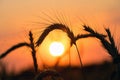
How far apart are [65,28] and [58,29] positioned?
93mm

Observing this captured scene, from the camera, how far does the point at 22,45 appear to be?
644 centimetres

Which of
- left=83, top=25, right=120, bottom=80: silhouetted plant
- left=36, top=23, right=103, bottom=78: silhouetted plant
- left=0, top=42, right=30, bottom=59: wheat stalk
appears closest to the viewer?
left=83, top=25, right=120, bottom=80: silhouetted plant

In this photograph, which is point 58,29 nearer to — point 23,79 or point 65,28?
point 65,28

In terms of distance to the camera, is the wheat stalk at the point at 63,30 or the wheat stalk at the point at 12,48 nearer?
the wheat stalk at the point at 63,30

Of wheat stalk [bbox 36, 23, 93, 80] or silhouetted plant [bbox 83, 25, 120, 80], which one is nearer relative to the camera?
silhouetted plant [bbox 83, 25, 120, 80]

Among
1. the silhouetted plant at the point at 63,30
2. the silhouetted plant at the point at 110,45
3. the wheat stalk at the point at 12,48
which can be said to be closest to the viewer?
the silhouetted plant at the point at 110,45

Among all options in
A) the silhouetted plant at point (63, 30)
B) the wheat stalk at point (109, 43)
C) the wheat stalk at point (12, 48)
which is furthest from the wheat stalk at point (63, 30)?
the wheat stalk at point (12, 48)

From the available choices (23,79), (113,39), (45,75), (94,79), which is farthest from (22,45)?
(23,79)

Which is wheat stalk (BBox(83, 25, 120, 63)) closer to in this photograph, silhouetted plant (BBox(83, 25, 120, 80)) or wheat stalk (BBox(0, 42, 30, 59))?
silhouetted plant (BBox(83, 25, 120, 80))

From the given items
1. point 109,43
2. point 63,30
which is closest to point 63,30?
point 63,30

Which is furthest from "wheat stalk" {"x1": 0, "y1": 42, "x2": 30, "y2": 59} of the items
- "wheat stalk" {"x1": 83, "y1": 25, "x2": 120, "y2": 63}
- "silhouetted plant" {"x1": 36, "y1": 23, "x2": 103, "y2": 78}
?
"wheat stalk" {"x1": 83, "y1": 25, "x2": 120, "y2": 63}

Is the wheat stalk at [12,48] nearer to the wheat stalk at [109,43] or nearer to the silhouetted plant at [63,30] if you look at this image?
the silhouetted plant at [63,30]

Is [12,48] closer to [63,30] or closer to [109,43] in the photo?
[63,30]

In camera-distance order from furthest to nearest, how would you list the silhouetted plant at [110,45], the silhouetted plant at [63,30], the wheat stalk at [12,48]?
the wheat stalk at [12,48], the silhouetted plant at [63,30], the silhouetted plant at [110,45]
